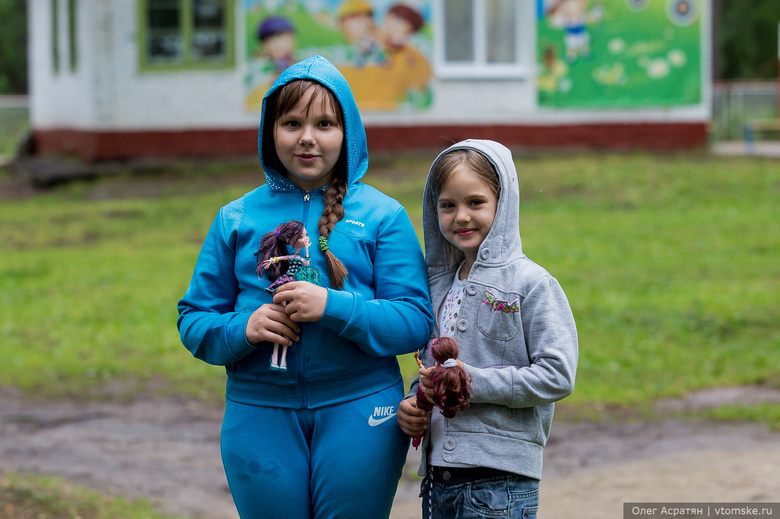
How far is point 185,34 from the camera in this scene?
15781 millimetres

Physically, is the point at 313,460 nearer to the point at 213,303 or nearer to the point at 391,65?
the point at 213,303

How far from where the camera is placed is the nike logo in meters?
2.56

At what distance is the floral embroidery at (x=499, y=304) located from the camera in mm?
2535

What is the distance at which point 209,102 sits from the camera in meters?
15.8

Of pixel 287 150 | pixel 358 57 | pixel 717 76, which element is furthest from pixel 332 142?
pixel 717 76

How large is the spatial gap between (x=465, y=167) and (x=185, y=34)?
554 inches

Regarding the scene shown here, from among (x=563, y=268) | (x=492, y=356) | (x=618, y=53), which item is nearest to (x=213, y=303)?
(x=492, y=356)

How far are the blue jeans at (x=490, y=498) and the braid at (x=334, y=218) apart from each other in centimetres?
63

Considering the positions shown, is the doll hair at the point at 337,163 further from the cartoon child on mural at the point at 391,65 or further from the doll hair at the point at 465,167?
the cartoon child on mural at the point at 391,65

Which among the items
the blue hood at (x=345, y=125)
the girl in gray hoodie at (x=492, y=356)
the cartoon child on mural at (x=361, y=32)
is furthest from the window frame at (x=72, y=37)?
the girl in gray hoodie at (x=492, y=356)

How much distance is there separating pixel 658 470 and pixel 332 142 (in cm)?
318

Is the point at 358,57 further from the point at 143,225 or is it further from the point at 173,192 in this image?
the point at 143,225

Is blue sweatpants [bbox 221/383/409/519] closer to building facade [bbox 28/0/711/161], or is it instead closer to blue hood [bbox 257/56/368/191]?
blue hood [bbox 257/56/368/191]

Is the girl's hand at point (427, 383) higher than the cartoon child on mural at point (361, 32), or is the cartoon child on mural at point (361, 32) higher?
the cartoon child on mural at point (361, 32)
